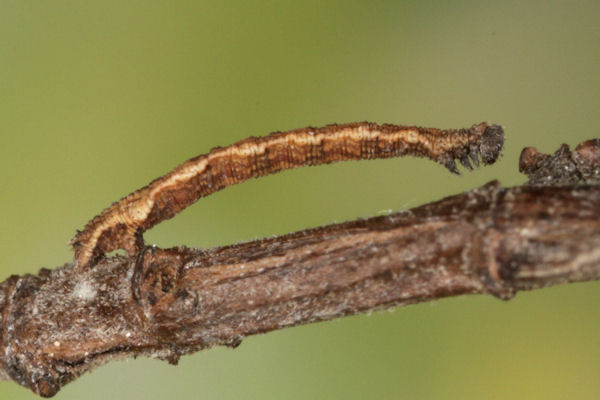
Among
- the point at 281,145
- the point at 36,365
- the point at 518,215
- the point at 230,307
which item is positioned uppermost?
the point at 281,145

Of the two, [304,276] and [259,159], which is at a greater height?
[259,159]

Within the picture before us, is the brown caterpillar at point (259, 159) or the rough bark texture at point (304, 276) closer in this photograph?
the rough bark texture at point (304, 276)

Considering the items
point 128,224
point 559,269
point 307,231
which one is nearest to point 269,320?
point 307,231

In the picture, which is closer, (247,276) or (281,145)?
(247,276)

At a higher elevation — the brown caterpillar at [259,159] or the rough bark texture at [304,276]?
the brown caterpillar at [259,159]

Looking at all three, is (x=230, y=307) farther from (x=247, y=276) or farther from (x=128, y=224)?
(x=128, y=224)

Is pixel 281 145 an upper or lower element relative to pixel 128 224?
upper
